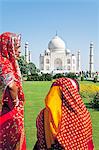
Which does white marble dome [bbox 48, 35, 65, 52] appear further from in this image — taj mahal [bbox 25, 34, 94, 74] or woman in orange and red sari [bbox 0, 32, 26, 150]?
woman in orange and red sari [bbox 0, 32, 26, 150]

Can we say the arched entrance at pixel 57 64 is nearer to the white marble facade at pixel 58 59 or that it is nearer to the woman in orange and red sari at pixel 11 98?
the white marble facade at pixel 58 59

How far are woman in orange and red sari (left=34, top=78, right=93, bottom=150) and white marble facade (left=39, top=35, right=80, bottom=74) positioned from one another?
55905mm

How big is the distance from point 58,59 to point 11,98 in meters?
60.0

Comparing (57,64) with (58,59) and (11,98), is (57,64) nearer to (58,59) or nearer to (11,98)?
(58,59)

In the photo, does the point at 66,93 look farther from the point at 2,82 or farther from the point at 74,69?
the point at 74,69

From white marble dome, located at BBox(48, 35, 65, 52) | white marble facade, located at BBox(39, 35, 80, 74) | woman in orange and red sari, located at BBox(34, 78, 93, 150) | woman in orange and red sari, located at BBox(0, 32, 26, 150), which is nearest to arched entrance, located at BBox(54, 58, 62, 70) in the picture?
white marble facade, located at BBox(39, 35, 80, 74)

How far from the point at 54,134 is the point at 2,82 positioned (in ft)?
1.75

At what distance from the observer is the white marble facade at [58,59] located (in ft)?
193

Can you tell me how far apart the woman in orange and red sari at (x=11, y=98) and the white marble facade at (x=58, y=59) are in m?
55.6

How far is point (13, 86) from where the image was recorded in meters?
2.73

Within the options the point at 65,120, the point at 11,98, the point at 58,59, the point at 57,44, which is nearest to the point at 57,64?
the point at 58,59

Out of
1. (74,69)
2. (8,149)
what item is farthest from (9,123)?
(74,69)

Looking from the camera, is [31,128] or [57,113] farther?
[31,128]

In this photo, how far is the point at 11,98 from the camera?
9.21 ft
